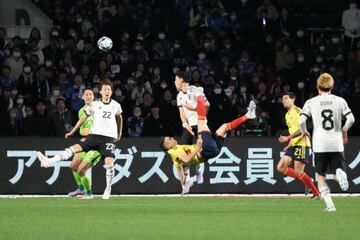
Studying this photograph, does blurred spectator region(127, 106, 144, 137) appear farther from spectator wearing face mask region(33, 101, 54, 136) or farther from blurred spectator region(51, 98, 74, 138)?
spectator wearing face mask region(33, 101, 54, 136)

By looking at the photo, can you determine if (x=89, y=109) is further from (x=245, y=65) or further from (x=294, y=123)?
(x=245, y=65)

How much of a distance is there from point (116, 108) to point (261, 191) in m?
4.91

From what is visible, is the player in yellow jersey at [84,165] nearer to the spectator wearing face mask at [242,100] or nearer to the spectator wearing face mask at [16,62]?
the spectator wearing face mask at [242,100]

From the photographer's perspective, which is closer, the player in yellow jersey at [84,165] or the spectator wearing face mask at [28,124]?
the player in yellow jersey at [84,165]

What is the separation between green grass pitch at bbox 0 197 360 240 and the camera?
545 inches

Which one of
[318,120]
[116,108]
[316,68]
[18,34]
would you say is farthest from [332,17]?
[318,120]

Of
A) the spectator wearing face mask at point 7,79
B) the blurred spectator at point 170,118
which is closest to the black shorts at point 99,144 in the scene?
the blurred spectator at point 170,118

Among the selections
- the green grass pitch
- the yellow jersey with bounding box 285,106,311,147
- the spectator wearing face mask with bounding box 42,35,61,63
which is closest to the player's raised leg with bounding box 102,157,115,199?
the green grass pitch

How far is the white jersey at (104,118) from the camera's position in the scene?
2147 centimetres

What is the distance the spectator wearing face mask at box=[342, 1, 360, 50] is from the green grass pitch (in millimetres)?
10196

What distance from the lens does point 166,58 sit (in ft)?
94.9

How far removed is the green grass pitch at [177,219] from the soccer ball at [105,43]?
6.89 m

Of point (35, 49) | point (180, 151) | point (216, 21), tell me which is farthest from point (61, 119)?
point (216, 21)

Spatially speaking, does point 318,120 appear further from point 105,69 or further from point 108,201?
point 105,69
